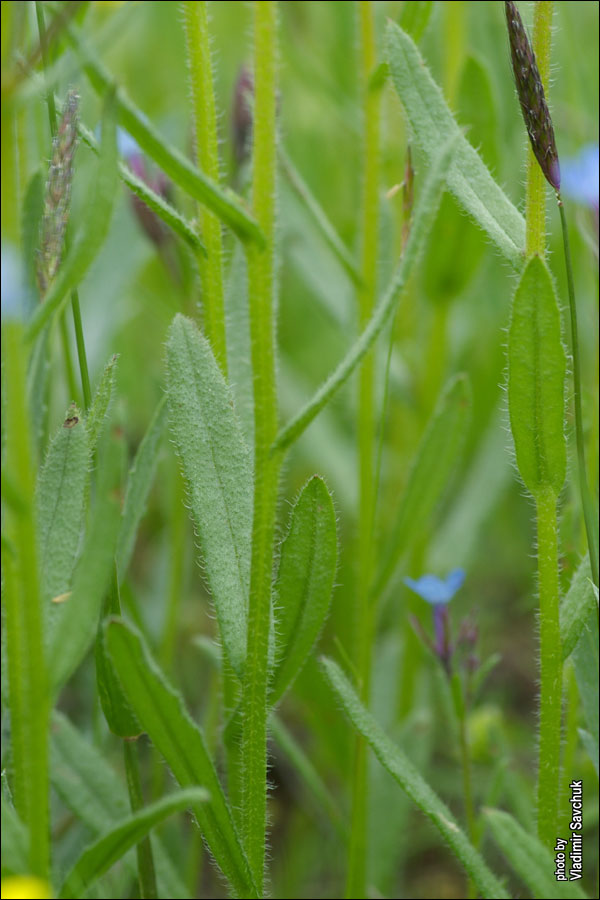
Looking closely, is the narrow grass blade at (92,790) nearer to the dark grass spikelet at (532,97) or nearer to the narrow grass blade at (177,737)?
the narrow grass blade at (177,737)

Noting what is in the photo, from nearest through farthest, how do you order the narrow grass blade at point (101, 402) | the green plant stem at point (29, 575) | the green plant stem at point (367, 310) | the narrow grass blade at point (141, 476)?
the green plant stem at point (29, 575) → the narrow grass blade at point (101, 402) → the narrow grass blade at point (141, 476) → the green plant stem at point (367, 310)

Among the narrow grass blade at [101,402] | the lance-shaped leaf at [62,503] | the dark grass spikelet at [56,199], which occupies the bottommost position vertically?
the lance-shaped leaf at [62,503]

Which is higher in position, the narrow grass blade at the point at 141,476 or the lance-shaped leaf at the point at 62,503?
the narrow grass blade at the point at 141,476

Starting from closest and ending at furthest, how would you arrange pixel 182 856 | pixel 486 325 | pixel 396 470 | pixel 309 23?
pixel 182 856
pixel 486 325
pixel 396 470
pixel 309 23

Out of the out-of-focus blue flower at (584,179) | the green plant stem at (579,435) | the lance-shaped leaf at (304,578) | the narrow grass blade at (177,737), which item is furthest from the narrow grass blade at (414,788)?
the out-of-focus blue flower at (584,179)

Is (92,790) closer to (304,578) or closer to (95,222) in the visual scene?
(304,578)

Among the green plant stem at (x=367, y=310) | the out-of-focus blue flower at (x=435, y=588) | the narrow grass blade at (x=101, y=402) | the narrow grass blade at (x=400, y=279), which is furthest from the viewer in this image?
the green plant stem at (x=367, y=310)

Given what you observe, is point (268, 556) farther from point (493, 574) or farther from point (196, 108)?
point (493, 574)

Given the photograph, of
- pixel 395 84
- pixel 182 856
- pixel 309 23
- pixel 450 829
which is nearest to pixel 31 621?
pixel 450 829
